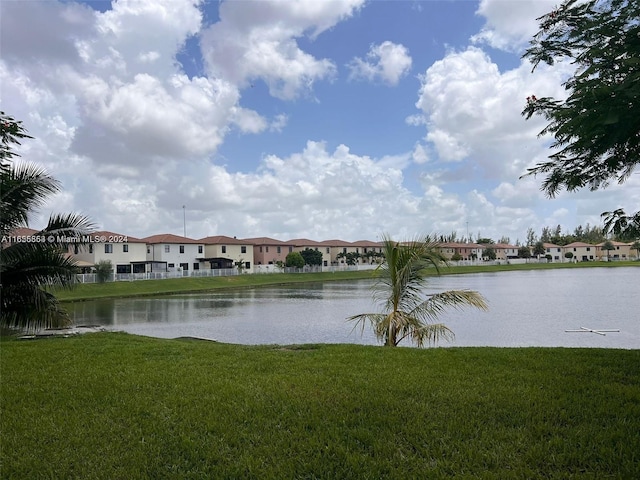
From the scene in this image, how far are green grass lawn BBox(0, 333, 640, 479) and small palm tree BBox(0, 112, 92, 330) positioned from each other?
15.7 feet

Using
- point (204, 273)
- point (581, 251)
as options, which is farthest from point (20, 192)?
point (581, 251)

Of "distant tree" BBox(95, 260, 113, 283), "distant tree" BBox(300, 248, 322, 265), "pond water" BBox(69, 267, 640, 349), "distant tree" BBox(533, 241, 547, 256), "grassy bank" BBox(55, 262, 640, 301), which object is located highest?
"distant tree" BBox(533, 241, 547, 256)

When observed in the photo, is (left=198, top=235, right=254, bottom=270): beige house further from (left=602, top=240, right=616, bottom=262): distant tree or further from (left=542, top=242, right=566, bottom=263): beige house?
(left=602, top=240, right=616, bottom=262): distant tree

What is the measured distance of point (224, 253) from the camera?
6300cm

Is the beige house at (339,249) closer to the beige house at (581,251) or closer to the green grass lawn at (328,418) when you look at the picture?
the beige house at (581,251)

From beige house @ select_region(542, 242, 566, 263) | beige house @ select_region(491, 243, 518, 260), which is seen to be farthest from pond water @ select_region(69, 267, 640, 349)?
beige house @ select_region(542, 242, 566, 263)

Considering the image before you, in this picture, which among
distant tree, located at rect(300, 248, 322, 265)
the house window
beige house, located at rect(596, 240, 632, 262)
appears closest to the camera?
the house window

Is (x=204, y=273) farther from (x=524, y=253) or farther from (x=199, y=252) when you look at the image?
(x=524, y=253)

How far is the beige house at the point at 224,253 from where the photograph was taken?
203ft

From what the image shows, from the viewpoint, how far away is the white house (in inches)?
2235

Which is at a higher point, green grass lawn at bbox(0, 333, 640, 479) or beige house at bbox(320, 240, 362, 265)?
beige house at bbox(320, 240, 362, 265)

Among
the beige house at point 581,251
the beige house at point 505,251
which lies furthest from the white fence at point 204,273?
the beige house at point 581,251

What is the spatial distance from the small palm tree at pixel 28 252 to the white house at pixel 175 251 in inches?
1727

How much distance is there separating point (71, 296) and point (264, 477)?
113 ft
